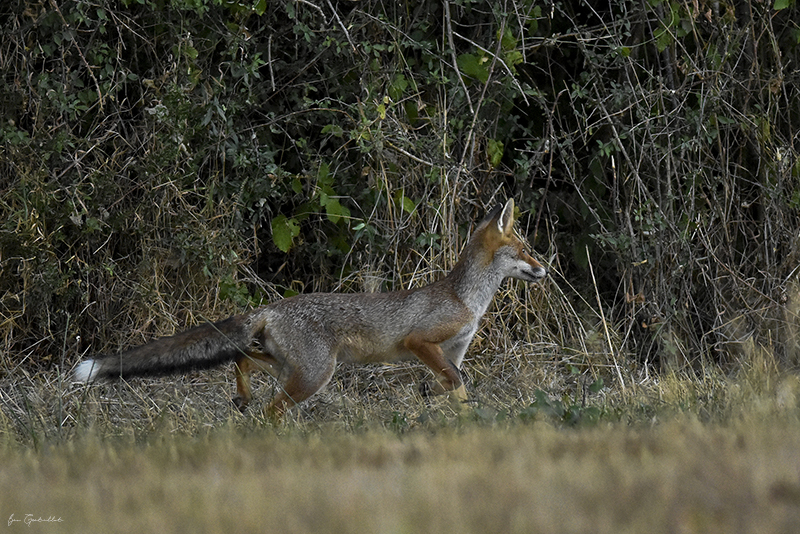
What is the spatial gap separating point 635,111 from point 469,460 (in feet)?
21.1

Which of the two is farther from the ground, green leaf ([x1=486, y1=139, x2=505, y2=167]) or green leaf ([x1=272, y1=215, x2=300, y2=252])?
green leaf ([x1=486, y1=139, x2=505, y2=167])

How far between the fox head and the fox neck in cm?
4

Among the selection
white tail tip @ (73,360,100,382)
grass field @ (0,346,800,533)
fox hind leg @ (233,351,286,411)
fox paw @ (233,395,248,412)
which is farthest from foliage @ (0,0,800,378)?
grass field @ (0,346,800,533)

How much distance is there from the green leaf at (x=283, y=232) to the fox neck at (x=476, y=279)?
63.9 inches

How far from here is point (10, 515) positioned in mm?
2668

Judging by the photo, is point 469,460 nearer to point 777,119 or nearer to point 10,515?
point 10,515

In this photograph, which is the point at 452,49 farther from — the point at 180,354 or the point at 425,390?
the point at 180,354

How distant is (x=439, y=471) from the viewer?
9.87ft

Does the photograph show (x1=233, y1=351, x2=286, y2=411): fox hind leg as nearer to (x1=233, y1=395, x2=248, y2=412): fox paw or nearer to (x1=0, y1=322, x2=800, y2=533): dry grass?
(x1=233, y1=395, x2=248, y2=412): fox paw

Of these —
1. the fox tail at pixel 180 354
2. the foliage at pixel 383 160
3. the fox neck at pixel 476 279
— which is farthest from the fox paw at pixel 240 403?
the fox neck at pixel 476 279

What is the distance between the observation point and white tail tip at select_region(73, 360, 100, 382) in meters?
5.85

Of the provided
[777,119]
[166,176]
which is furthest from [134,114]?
[777,119]
